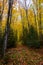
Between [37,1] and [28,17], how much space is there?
4017mm

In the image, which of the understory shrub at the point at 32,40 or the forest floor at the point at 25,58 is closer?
the forest floor at the point at 25,58

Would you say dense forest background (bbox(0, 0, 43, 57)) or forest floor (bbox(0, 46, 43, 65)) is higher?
dense forest background (bbox(0, 0, 43, 57))

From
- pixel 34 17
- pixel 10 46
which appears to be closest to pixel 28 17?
pixel 34 17

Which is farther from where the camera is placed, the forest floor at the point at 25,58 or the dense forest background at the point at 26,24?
the dense forest background at the point at 26,24

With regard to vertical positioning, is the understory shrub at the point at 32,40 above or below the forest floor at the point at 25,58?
above

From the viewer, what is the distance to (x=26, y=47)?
23.2m

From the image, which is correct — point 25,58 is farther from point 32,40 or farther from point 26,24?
point 26,24

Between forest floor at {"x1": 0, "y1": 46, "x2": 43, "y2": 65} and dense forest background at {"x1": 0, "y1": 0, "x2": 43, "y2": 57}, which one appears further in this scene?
dense forest background at {"x1": 0, "y1": 0, "x2": 43, "y2": 57}

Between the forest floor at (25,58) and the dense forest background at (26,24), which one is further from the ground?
the dense forest background at (26,24)

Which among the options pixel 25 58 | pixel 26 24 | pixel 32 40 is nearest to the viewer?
pixel 25 58

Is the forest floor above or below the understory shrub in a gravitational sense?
below

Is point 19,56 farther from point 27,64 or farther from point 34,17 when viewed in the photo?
point 34,17

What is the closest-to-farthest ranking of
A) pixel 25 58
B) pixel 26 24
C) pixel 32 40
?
pixel 25 58
pixel 32 40
pixel 26 24

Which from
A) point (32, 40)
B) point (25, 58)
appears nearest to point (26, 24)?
point (32, 40)
